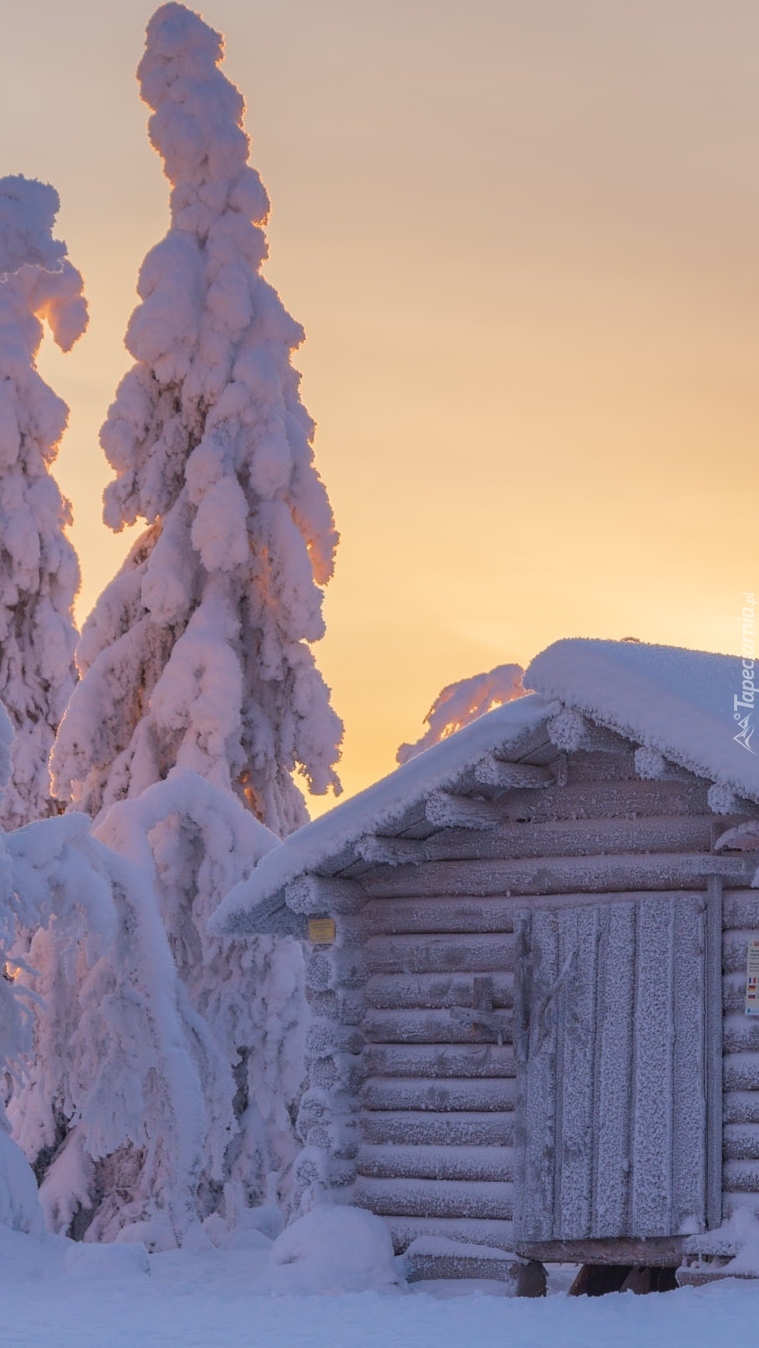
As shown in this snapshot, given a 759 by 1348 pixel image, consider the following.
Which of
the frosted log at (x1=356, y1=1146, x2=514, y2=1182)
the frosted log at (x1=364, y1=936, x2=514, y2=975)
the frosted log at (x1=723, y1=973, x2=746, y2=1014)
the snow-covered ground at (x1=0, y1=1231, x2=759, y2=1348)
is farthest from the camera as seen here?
the frosted log at (x1=364, y1=936, x2=514, y2=975)

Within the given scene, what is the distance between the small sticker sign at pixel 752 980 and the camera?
12.2 meters

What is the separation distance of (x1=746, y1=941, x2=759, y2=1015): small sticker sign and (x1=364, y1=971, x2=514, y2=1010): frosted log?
66.9 inches

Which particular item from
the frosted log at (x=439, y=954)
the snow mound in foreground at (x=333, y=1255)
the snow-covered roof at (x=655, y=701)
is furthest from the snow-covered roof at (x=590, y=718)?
the snow mound in foreground at (x=333, y=1255)

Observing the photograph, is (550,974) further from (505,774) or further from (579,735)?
(579,735)

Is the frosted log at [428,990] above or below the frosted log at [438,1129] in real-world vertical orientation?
above

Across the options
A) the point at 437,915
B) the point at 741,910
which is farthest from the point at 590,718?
the point at 437,915

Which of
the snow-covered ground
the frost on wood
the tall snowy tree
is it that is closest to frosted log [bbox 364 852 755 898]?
the snow-covered ground

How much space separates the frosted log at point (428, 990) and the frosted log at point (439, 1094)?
499 mm

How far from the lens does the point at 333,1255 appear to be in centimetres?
1307

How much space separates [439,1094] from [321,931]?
136 centimetres

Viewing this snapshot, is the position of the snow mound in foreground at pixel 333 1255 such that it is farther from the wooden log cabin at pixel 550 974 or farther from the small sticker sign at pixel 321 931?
the small sticker sign at pixel 321 931

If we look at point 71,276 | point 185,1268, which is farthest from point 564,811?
point 71,276

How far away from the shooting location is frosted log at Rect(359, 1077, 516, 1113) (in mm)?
13305

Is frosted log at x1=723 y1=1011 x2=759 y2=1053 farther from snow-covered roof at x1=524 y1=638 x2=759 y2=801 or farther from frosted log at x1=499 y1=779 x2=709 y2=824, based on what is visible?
snow-covered roof at x1=524 y1=638 x2=759 y2=801
